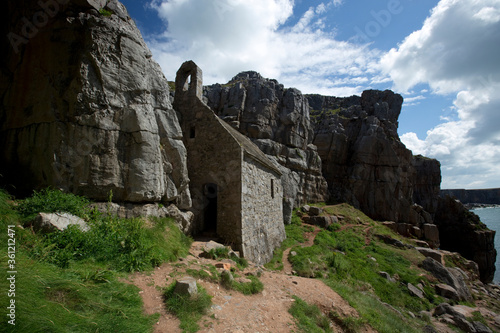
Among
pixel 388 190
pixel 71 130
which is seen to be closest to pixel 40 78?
pixel 71 130

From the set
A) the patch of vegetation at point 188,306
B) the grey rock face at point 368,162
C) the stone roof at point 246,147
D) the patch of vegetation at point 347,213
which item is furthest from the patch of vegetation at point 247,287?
the grey rock face at point 368,162

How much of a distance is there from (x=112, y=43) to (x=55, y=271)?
7.72 metres

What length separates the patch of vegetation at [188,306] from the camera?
448cm

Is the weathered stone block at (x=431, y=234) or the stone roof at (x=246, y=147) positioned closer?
the stone roof at (x=246, y=147)

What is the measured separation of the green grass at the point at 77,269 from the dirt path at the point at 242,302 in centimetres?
29

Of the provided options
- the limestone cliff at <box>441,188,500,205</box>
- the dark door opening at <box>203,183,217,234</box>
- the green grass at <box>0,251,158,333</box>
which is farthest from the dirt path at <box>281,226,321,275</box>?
the limestone cliff at <box>441,188,500,205</box>

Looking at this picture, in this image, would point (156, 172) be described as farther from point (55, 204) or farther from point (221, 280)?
point (221, 280)

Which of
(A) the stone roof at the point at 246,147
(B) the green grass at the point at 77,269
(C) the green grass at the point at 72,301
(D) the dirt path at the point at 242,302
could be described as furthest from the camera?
(A) the stone roof at the point at 246,147

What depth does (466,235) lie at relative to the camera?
133ft

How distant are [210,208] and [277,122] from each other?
2214cm

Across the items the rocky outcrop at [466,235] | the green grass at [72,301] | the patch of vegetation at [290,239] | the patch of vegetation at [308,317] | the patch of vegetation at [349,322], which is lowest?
the rocky outcrop at [466,235]

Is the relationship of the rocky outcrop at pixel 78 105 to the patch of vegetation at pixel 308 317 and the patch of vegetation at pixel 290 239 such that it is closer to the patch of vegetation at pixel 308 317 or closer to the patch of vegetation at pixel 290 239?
the patch of vegetation at pixel 308 317

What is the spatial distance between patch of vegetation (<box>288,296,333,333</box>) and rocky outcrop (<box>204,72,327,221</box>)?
22841 mm

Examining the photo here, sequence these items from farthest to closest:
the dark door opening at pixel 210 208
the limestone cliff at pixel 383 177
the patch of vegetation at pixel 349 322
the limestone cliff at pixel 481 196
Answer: the limestone cliff at pixel 481 196 → the limestone cliff at pixel 383 177 → the dark door opening at pixel 210 208 → the patch of vegetation at pixel 349 322
